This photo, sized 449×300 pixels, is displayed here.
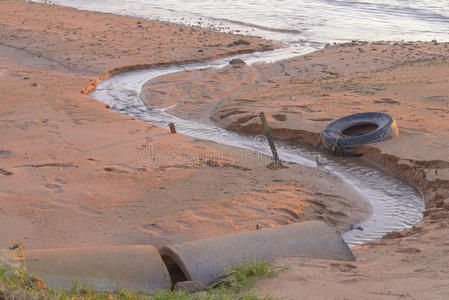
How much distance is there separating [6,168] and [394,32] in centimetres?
1774

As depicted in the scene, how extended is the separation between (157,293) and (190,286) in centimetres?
29

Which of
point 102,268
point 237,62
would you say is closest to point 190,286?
point 102,268

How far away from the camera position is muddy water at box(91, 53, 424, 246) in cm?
633

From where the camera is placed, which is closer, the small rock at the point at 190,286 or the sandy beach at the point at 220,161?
the small rock at the point at 190,286

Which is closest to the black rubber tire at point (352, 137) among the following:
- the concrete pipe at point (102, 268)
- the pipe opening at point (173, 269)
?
the pipe opening at point (173, 269)

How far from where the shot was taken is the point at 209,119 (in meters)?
10.6

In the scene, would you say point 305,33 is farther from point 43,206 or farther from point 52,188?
point 43,206

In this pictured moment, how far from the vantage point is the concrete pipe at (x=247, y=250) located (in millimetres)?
4254

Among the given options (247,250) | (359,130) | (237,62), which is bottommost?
(247,250)

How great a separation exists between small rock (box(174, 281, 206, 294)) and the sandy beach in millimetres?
Answer: 557

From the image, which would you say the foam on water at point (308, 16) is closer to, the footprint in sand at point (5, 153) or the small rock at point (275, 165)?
the small rock at point (275, 165)

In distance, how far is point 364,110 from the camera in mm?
9844

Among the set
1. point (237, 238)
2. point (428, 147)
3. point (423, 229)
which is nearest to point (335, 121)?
point (428, 147)

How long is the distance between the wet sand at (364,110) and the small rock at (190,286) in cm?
48
